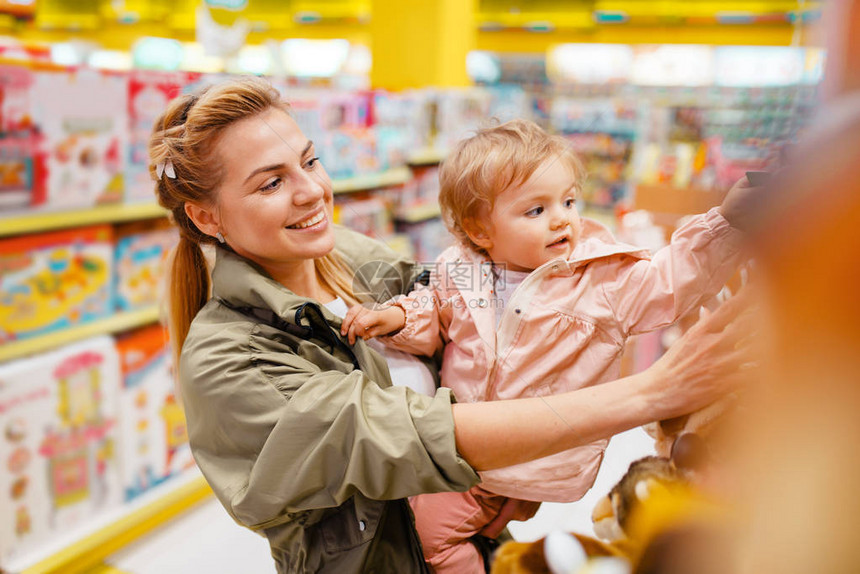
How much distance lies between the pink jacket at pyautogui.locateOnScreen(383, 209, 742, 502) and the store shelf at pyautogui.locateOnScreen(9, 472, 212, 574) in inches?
A: 78.6

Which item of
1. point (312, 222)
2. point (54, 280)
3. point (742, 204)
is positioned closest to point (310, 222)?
point (312, 222)

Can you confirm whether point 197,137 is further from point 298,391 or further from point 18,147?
point 18,147

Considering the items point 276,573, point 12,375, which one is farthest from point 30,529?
point 276,573

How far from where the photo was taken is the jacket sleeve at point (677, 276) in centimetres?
61

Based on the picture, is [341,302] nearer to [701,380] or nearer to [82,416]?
[701,380]

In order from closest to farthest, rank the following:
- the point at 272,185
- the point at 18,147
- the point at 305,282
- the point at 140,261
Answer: the point at 272,185, the point at 305,282, the point at 18,147, the point at 140,261

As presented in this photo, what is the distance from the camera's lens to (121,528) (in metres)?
2.43

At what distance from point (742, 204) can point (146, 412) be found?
2.45 m

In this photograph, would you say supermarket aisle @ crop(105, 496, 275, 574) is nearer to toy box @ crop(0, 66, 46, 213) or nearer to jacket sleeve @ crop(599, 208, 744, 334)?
jacket sleeve @ crop(599, 208, 744, 334)

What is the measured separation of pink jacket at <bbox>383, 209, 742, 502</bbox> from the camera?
0.71m

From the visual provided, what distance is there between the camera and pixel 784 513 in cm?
43

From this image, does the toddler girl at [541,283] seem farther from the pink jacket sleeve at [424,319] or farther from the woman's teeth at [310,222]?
the woman's teeth at [310,222]

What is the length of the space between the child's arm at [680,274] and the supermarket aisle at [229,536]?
124 millimetres

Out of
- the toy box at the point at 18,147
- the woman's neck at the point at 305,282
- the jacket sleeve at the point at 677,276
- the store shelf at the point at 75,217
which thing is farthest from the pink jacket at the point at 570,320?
the toy box at the point at 18,147
